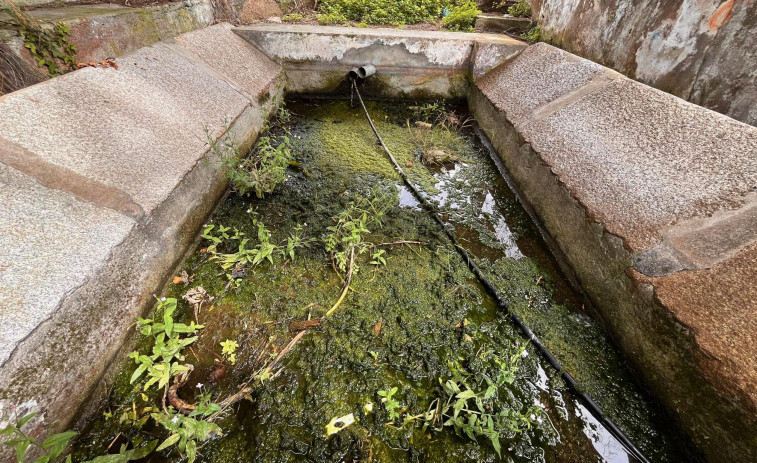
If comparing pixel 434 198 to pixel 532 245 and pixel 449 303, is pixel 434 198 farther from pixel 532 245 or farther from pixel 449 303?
pixel 449 303

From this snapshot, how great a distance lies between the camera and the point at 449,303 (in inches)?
79.0

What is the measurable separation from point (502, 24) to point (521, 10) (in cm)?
52

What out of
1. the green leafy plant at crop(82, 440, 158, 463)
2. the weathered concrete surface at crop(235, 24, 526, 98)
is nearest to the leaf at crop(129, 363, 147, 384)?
the green leafy plant at crop(82, 440, 158, 463)

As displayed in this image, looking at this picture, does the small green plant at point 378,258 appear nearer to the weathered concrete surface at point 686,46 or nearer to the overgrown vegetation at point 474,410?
the overgrown vegetation at point 474,410

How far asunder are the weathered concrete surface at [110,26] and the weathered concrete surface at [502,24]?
158 inches

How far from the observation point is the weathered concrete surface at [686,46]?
6.18 ft

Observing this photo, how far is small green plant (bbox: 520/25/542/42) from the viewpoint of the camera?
4.17 meters

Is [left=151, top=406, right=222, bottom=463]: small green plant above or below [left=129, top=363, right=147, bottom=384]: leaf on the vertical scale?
below

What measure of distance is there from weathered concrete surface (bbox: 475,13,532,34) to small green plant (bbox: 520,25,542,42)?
0.23 metres

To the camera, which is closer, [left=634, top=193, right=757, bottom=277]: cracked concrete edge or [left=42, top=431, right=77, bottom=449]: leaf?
[left=42, top=431, right=77, bottom=449]: leaf

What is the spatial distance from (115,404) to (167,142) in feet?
5.08

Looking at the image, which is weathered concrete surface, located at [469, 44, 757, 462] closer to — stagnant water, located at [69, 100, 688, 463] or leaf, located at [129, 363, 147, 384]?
stagnant water, located at [69, 100, 688, 463]

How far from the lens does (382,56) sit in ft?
13.6

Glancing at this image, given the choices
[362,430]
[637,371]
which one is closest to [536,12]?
[637,371]
